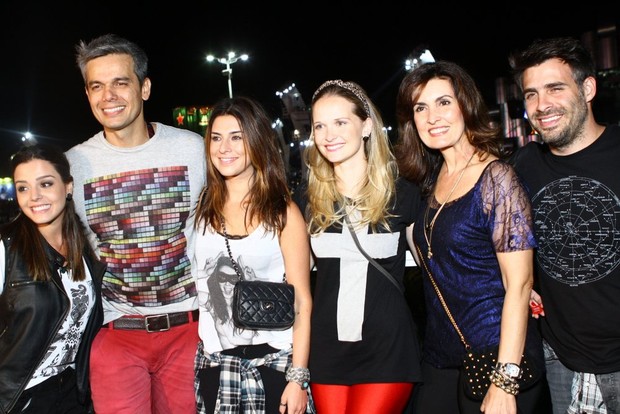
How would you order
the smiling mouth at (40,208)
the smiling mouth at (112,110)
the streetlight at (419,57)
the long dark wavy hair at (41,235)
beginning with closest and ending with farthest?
1. the long dark wavy hair at (41,235)
2. the smiling mouth at (40,208)
3. the smiling mouth at (112,110)
4. the streetlight at (419,57)

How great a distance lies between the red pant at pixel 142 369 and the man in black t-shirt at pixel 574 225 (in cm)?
230

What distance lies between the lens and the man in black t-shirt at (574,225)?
2.89 m

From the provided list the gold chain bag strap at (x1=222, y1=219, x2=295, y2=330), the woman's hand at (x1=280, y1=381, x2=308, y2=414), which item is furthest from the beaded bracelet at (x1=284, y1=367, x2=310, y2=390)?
the gold chain bag strap at (x1=222, y1=219, x2=295, y2=330)

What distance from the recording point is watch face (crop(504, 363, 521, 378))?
2.63 metres

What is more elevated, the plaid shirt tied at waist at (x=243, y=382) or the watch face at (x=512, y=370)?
A: the watch face at (x=512, y=370)

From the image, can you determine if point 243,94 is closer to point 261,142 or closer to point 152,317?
point 261,142

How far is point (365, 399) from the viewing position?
2992 mm

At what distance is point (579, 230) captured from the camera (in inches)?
116

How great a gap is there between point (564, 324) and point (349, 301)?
1218 millimetres

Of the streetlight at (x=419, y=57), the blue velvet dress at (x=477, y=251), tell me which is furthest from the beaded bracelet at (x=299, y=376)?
the streetlight at (x=419, y=57)

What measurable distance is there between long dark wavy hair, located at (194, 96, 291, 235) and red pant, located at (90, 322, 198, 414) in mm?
849

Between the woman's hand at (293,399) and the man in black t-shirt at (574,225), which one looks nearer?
the man in black t-shirt at (574,225)

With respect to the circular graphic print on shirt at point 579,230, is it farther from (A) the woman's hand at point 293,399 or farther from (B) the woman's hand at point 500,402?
(A) the woman's hand at point 293,399

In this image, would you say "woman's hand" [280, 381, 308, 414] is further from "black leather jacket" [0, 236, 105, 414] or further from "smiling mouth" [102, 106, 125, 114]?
"smiling mouth" [102, 106, 125, 114]
